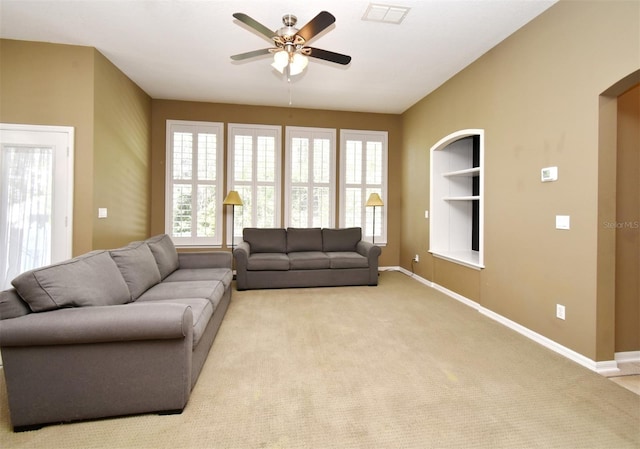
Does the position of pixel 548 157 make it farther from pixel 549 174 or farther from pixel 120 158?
pixel 120 158

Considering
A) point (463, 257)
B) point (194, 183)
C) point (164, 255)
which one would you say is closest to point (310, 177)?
point (194, 183)

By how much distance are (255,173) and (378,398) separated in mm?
4653

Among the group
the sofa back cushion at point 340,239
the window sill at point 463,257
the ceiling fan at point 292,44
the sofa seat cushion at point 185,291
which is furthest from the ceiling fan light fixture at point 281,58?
the sofa back cushion at point 340,239

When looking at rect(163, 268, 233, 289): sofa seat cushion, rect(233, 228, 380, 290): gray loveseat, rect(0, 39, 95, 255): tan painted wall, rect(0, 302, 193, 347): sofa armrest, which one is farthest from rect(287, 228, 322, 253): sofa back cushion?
rect(0, 302, 193, 347): sofa armrest

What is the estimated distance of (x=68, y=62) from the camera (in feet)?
11.9

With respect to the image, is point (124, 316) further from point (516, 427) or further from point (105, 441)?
point (516, 427)

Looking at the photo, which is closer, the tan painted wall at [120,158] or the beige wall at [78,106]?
the beige wall at [78,106]

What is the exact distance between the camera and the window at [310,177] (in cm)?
600

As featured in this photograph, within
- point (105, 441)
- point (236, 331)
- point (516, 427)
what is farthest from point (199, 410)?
point (516, 427)

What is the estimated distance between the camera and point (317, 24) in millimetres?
2502

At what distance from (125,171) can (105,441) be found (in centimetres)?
388

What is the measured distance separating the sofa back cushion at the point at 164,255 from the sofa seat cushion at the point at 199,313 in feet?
3.38

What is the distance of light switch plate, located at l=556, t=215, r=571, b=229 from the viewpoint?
2705 millimetres

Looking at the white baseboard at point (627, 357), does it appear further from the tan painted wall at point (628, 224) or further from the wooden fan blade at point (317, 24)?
the wooden fan blade at point (317, 24)
